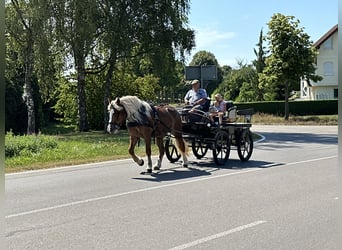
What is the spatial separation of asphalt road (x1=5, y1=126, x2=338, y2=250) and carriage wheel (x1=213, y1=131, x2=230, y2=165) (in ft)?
2.14

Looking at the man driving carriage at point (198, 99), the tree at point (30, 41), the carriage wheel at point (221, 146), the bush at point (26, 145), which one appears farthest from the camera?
the tree at point (30, 41)

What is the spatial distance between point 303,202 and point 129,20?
82.3 feet

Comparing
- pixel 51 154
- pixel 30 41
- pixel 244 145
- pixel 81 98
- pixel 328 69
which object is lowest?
pixel 51 154

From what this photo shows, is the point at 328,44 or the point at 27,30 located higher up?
the point at 328,44

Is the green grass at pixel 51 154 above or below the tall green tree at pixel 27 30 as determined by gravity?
below

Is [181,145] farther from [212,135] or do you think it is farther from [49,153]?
[49,153]

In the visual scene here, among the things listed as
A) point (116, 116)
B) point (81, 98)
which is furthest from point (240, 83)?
point (116, 116)

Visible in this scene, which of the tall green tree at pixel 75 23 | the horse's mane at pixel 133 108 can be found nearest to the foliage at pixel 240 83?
the tall green tree at pixel 75 23

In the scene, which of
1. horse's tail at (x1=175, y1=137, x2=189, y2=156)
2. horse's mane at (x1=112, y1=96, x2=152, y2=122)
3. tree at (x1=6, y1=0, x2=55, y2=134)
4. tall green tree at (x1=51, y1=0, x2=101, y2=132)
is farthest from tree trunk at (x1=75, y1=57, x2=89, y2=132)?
horse's mane at (x1=112, y1=96, x2=152, y2=122)

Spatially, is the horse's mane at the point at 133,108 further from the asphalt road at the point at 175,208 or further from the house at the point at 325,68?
the house at the point at 325,68

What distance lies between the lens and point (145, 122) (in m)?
12.1

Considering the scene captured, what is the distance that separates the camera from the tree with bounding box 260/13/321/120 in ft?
146

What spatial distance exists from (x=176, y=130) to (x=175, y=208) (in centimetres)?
535

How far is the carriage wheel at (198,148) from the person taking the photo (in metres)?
13.9
